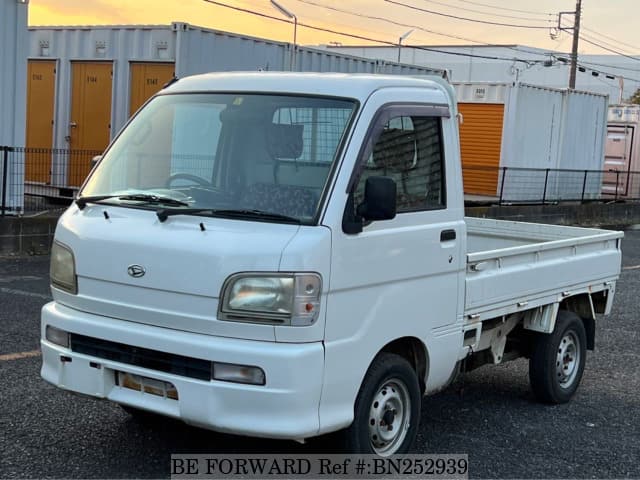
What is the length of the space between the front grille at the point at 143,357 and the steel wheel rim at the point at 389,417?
981 millimetres

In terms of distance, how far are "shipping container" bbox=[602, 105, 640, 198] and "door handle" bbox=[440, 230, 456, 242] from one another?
23.8m

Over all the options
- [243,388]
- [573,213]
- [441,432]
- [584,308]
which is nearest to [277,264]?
[243,388]

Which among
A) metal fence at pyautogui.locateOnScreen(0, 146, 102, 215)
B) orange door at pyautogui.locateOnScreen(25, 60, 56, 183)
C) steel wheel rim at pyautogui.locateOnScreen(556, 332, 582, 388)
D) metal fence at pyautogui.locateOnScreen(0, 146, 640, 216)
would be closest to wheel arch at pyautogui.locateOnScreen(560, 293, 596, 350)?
steel wheel rim at pyautogui.locateOnScreen(556, 332, 582, 388)

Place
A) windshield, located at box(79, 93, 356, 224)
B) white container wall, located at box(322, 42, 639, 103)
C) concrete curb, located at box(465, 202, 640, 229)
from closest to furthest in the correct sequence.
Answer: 1. windshield, located at box(79, 93, 356, 224)
2. concrete curb, located at box(465, 202, 640, 229)
3. white container wall, located at box(322, 42, 639, 103)

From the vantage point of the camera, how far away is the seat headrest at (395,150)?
458cm

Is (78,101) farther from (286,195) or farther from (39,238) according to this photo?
(286,195)

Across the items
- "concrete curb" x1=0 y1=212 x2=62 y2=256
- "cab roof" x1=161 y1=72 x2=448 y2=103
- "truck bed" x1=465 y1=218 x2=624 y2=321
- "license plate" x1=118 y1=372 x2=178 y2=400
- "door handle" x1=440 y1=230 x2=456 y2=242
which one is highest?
"cab roof" x1=161 y1=72 x2=448 y2=103

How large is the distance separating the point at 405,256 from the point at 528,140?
20.2m

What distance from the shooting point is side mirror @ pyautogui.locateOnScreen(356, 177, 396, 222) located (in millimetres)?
4191

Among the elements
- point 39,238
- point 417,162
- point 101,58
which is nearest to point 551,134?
point 101,58

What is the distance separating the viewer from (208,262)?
4004 millimetres

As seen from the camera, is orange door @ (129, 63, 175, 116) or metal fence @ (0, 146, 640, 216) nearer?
metal fence @ (0, 146, 640, 216)

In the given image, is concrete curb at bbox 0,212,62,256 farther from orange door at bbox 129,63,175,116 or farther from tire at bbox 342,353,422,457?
tire at bbox 342,353,422,457

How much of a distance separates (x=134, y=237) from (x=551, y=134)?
21.7m
